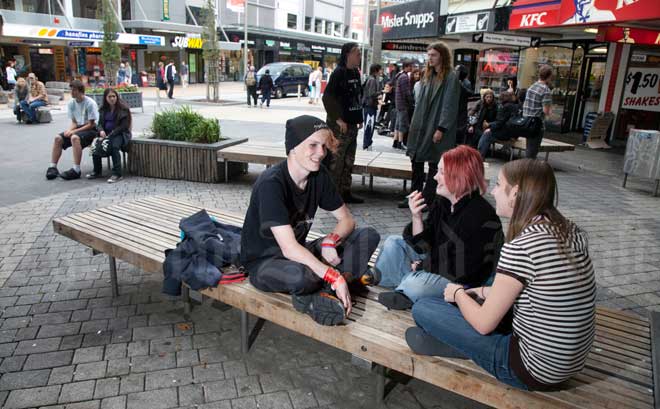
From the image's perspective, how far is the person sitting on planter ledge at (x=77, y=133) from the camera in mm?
7645

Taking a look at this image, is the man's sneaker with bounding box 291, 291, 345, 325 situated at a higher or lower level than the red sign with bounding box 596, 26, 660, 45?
lower

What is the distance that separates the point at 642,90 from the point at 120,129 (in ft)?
41.3

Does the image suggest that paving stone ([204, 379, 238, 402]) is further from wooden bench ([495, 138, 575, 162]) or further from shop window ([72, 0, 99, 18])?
shop window ([72, 0, 99, 18])

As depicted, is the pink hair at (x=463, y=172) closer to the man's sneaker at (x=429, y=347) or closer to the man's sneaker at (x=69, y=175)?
the man's sneaker at (x=429, y=347)

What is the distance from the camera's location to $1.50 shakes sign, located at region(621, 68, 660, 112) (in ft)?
41.6

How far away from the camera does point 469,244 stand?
268 centimetres

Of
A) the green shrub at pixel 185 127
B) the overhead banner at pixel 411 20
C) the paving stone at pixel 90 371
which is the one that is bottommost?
the paving stone at pixel 90 371

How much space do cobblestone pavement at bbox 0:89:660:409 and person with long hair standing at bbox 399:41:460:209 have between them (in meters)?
1.10

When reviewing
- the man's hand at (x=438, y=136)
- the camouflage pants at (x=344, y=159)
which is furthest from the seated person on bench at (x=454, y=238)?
the camouflage pants at (x=344, y=159)

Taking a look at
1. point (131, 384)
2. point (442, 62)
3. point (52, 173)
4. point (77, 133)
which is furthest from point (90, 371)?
point (77, 133)

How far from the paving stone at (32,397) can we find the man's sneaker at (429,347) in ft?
6.56

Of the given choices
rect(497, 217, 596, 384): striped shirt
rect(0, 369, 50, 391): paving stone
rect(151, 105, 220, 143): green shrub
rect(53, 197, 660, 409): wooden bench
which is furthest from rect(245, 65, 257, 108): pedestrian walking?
rect(497, 217, 596, 384): striped shirt

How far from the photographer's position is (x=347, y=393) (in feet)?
9.53

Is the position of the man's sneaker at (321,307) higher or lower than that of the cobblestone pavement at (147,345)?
higher
